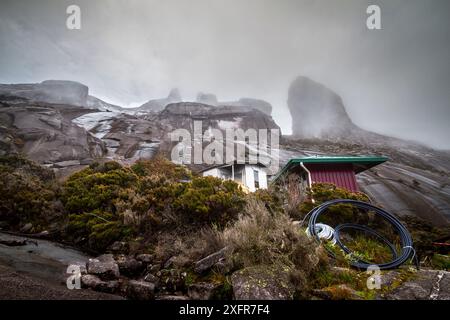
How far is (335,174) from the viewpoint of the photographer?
497 inches

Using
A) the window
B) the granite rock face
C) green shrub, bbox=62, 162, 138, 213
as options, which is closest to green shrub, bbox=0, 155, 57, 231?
green shrub, bbox=62, 162, 138, 213

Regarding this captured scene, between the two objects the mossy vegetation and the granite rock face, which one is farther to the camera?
the granite rock face

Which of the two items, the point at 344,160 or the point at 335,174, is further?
the point at 335,174

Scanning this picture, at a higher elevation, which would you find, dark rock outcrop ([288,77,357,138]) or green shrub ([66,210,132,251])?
dark rock outcrop ([288,77,357,138])

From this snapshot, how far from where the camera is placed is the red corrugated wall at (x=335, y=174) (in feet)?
40.6

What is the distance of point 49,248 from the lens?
5.96m

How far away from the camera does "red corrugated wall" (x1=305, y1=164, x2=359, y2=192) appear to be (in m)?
12.4

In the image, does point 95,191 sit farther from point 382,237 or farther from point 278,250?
point 382,237

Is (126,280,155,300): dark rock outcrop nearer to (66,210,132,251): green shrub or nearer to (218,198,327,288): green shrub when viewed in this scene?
(218,198,327,288): green shrub

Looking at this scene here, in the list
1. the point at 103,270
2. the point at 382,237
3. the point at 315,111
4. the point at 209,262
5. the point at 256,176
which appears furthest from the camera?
the point at 315,111

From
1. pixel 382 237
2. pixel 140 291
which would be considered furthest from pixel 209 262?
pixel 382 237
